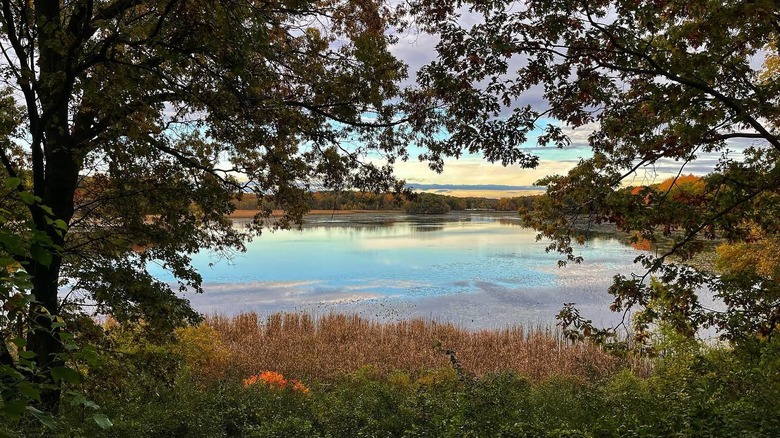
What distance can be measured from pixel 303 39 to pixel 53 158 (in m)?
4.08

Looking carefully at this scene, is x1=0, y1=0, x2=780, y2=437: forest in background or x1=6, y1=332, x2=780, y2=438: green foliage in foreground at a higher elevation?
x1=0, y1=0, x2=780, y2=437: forest in background

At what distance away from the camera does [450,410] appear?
6.73 metres

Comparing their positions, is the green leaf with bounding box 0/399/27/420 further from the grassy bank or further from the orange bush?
the orange bush

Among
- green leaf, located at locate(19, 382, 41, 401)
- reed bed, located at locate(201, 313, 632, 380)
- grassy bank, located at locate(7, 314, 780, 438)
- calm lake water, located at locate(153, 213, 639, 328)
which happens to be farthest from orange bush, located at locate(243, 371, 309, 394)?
green leaf, located at locate(19, 382, 41, 401)

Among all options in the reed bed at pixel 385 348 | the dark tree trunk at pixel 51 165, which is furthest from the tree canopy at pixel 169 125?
the reed bed at pixel 385 348

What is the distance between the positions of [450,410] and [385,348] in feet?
30.1

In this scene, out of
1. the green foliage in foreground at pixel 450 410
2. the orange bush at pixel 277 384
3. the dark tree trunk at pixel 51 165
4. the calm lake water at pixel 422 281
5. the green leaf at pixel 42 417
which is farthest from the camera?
the calm lake water at pixel 422 281

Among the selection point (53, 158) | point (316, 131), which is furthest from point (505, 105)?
point (53, 158)

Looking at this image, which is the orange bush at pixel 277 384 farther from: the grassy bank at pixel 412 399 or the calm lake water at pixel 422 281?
the calm lake water at pixel 422 281

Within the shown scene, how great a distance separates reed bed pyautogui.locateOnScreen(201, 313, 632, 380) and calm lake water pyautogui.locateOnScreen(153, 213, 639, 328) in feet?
8.15

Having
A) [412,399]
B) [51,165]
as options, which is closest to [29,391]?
[51,165]

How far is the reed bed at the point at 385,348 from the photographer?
1429cm

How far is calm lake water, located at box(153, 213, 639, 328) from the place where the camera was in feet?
74.9

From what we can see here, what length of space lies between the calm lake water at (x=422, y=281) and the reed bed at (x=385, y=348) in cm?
248
